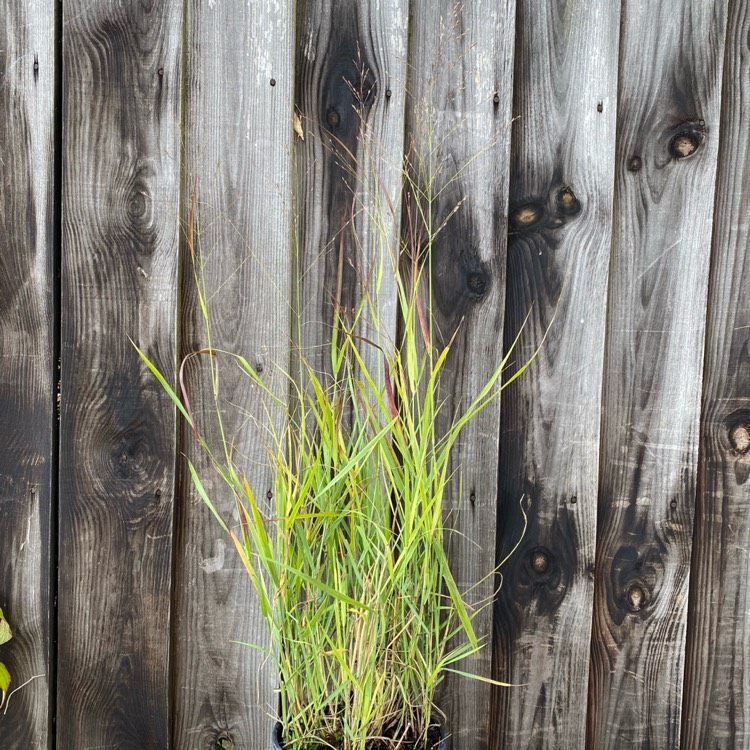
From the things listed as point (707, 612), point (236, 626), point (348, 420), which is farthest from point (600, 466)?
point (236, 626)

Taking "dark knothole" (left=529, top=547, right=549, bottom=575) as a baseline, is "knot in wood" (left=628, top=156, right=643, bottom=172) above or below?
above

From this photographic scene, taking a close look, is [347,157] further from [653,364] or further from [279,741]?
[279,741]

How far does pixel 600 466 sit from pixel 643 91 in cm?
72

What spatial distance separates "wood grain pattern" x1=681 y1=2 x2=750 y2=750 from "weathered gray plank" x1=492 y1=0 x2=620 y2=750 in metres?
0.22

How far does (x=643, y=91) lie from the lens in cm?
126

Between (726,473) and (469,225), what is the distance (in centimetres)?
70

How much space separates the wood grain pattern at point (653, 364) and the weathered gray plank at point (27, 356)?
1.06 m

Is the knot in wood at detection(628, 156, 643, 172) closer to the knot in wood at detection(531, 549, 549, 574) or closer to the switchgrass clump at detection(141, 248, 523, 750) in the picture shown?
the switchgrass clump at detection(141, 248, 523, 750)

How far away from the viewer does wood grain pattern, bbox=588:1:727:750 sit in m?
1.25

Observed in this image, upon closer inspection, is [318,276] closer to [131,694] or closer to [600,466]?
[600,466]

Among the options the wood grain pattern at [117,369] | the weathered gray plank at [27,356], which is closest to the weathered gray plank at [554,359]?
the wood grain pattern at [117,369]

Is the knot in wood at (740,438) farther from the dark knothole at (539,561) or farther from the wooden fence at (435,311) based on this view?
the dark knothole at (539,561)

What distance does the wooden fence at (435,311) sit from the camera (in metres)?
1.22

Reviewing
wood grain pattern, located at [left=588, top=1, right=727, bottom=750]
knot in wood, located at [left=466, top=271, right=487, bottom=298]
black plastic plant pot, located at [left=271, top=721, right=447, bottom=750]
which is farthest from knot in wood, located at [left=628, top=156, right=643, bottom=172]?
black plastic plant pot, located at [left=271, top=721, right=447, bottom=750]
